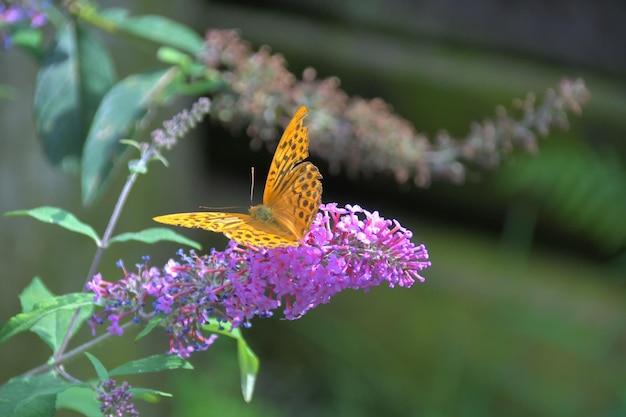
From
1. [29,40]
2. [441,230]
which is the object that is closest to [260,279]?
[29,40]

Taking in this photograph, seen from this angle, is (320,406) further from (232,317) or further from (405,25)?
(232,317)

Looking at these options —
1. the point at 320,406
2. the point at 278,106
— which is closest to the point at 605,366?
the point at 320,406

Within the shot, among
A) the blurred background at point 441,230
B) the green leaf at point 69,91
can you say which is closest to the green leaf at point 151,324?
the green leaf at point 69,91

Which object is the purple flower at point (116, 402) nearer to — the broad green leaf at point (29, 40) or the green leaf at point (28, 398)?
the green leaf at point (28, 398)

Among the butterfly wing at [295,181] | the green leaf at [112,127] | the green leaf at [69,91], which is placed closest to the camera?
the butterfly wing at [295,181]

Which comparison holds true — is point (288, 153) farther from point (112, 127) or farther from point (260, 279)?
point (112, 127)
